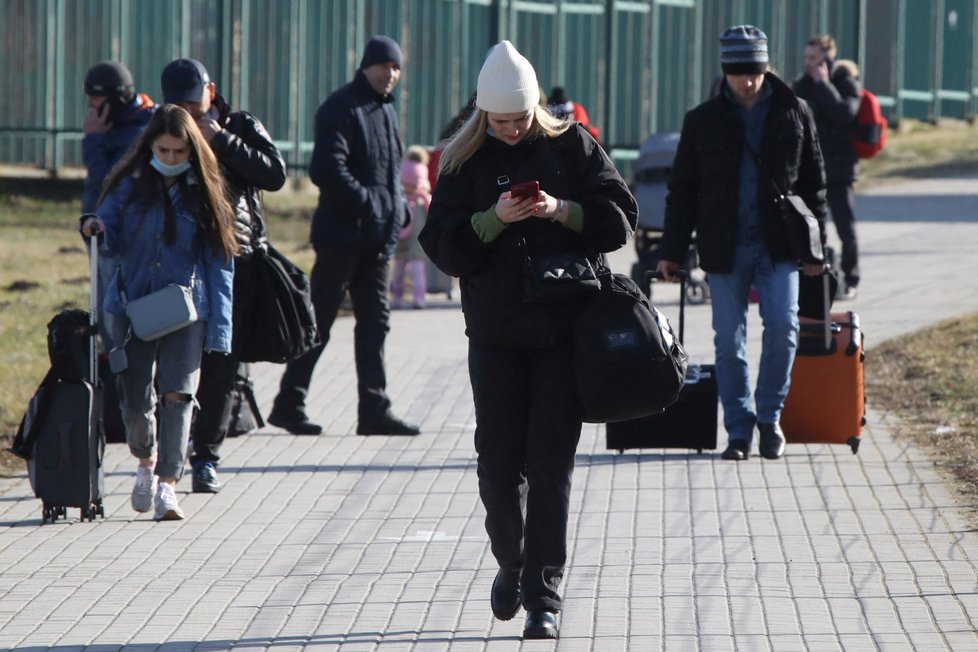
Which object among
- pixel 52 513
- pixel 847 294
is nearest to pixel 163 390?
pixel 52 513

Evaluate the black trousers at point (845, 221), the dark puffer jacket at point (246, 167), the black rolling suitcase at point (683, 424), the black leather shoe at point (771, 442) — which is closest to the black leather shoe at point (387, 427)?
the black rolling suitcase at point (683, 424)

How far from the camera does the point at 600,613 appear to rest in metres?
5.57

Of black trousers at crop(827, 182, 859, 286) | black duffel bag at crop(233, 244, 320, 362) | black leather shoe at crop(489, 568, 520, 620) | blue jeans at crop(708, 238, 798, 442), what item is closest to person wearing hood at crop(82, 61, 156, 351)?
black duffel bag at crop(233, 244, 320, 362)

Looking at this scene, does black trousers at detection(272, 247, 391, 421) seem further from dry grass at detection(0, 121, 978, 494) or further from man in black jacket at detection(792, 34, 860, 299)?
man in black jacket at detection(792, 34, 860, 299)

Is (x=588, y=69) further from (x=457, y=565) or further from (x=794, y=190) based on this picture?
(x=457, y=565)

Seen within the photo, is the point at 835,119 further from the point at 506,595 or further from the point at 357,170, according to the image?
the point at 506,595

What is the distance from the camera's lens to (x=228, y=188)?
7410mm

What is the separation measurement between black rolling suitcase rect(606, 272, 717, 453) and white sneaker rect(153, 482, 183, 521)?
2.05m

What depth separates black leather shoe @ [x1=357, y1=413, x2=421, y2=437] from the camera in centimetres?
905

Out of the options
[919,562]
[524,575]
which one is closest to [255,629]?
[524,575]

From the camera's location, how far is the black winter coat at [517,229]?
206 inches

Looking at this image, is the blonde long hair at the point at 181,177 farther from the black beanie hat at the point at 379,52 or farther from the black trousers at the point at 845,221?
the black trousers at the point at 845,221

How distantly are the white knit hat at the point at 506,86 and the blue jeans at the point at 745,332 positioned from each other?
305 cm

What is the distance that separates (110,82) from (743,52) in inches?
119
